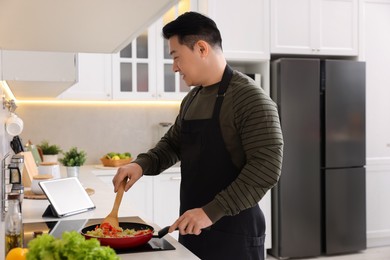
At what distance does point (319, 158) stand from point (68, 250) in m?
3.77

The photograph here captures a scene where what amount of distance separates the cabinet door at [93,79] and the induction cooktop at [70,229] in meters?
2.52

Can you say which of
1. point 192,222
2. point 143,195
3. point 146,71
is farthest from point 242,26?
point 192,222

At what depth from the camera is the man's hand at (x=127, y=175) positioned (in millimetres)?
1983

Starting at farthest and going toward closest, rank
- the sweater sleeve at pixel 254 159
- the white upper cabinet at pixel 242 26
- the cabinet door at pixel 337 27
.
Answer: the cabinet door at pixel 337 27, the white upper cabinet at pixel 242 26, the sweater sleeve at pixel 254 159

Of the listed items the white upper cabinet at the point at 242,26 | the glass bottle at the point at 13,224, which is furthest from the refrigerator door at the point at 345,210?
the glass bottle at the point at 13,224

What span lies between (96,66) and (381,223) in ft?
10.2

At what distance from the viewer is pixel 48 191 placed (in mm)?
2162

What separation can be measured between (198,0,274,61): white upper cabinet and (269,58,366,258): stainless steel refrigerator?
9.3 inches

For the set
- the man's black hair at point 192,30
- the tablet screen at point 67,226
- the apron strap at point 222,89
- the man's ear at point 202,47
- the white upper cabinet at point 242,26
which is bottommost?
the tablet screen at point 67,226

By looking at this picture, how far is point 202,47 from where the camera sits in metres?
2.01

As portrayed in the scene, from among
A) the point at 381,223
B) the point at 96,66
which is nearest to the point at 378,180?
the point at 381,223

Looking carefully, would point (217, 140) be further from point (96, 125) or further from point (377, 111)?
point (377, 111)

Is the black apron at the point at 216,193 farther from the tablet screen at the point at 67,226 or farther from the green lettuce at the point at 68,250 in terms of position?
the green lettuce at the point at 68,250

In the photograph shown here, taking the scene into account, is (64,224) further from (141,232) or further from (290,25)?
(290,25)
